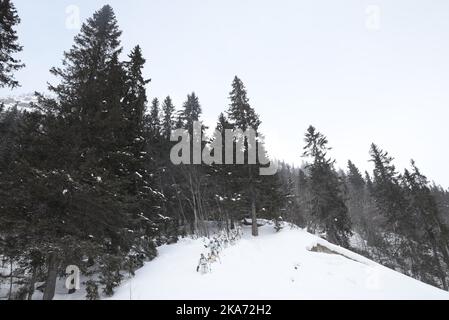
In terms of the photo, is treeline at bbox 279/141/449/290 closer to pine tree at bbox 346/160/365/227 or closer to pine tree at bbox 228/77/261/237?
pine tree at bbox 228/77/261/237

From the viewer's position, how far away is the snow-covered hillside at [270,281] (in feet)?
26.9

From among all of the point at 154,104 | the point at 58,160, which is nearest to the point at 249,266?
the point at 58,160

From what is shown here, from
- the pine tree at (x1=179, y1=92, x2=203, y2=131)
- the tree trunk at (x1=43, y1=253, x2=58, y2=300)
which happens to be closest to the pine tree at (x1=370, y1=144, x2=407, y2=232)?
the pine tree at (x1=179, y1=92, x2=203, y2=131)

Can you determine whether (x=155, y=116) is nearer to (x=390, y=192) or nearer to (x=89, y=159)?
(x=89, y=159)

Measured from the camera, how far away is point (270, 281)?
9258mm

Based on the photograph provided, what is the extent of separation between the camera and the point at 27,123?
11.4 meters

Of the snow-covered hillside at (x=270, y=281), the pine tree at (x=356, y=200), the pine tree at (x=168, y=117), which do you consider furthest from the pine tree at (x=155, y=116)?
the pine tree at (x=356, y=200)

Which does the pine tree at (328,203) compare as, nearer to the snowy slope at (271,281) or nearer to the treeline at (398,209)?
the treeline at (398,209)

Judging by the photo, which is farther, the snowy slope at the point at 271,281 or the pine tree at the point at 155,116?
the pine tree at the point at 155,116

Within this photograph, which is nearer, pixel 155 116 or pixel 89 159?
pixel 89 159

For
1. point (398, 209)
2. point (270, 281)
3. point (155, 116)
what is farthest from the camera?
point (155, 116)

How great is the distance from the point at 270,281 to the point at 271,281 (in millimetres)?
40

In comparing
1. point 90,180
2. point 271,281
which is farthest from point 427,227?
point 90,180

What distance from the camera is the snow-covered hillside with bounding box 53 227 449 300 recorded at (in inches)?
323
